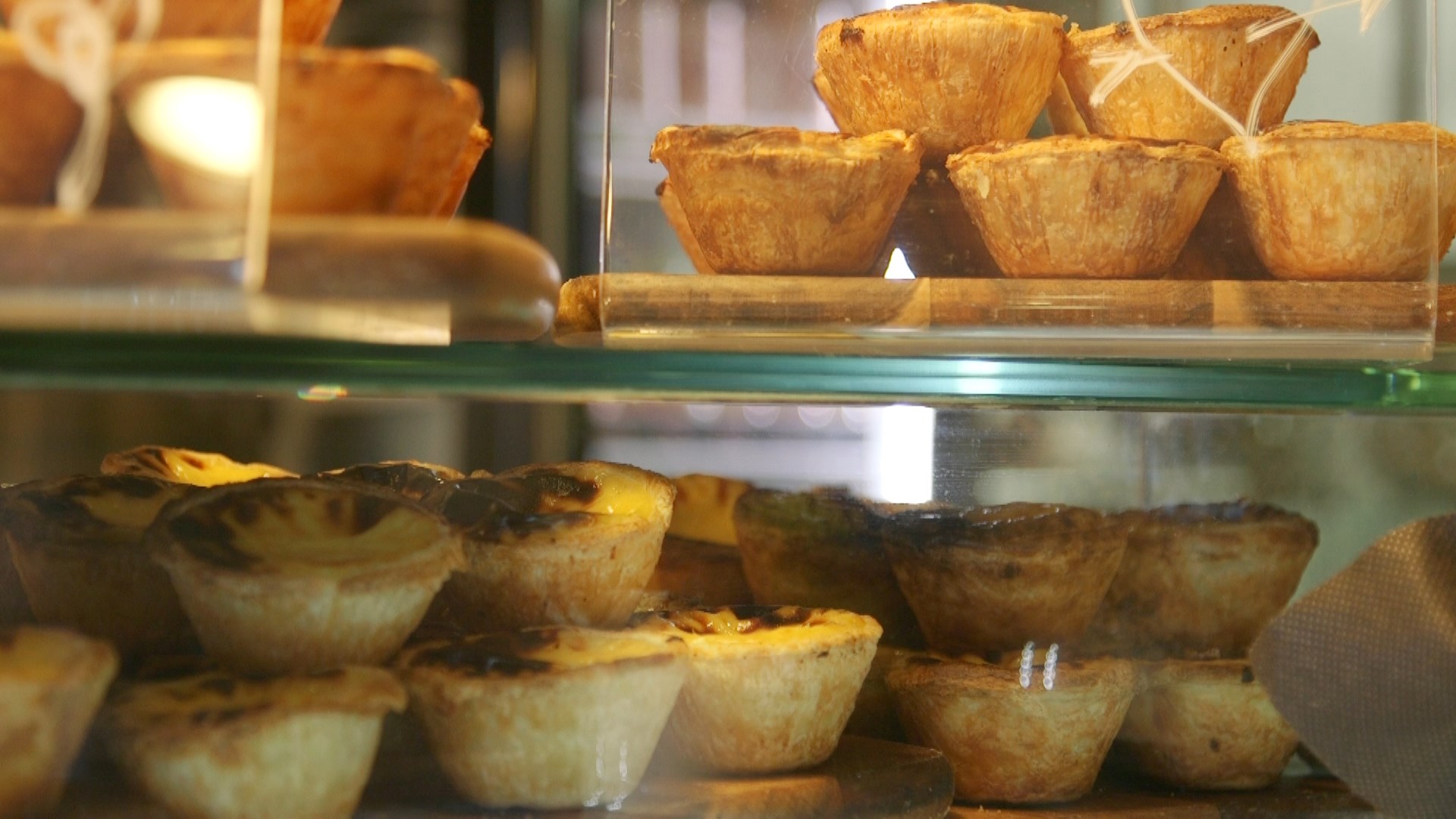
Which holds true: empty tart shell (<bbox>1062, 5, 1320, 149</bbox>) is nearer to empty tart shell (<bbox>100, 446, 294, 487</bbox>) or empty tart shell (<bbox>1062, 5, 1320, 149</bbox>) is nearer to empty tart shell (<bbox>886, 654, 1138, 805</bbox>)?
empty tart shell (<bbox>886, 654, 1138, 805</bbox>)

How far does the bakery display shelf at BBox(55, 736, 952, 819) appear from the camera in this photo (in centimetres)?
95

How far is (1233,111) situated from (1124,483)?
388 mm

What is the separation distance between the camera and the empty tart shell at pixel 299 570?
37.3 inches

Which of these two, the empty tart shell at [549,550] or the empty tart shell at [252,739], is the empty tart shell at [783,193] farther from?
the empty tart shell at [252,739]

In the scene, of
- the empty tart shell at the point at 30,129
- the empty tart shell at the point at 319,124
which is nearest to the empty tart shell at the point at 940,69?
the empty tart shell at the point at 319,124

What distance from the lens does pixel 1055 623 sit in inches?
46.4

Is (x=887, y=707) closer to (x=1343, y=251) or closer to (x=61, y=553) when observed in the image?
(x=1343, y=251)

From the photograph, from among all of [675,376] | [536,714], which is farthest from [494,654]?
[675,376]

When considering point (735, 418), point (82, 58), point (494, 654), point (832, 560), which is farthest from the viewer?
point (832, 560)

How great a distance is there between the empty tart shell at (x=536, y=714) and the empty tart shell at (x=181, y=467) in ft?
1.00

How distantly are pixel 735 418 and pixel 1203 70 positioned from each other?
0.53 meters

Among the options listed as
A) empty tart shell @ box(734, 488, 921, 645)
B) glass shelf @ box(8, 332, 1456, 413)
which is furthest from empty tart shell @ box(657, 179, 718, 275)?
empty tart shell @ box(734, 488, 921, 645)

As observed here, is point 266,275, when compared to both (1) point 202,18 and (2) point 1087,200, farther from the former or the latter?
(2) point 1087,200

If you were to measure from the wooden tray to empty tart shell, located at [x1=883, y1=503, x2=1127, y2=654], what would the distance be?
231 millimetres
